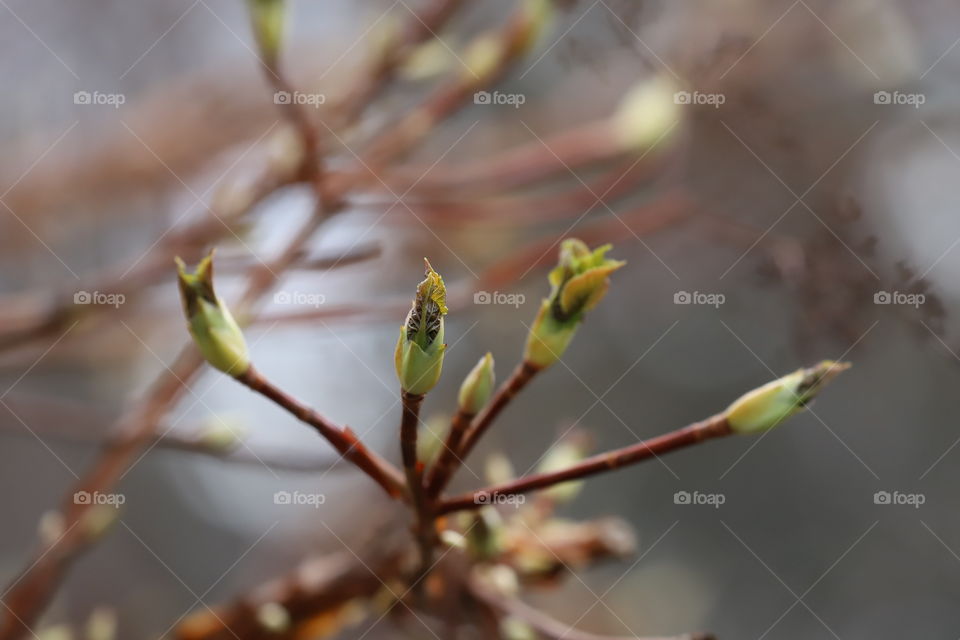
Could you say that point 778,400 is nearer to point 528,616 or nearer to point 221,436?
point 528,616

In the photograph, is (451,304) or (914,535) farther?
(914,535)

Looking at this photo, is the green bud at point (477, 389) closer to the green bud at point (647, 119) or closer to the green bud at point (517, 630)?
the green bud at point (517, 630)

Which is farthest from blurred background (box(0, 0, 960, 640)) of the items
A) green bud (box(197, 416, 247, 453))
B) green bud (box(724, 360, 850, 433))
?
green bud (box(724, 360, 850, 433))

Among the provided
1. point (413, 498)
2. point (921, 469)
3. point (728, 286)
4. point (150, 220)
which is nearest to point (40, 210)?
point (150, 220)

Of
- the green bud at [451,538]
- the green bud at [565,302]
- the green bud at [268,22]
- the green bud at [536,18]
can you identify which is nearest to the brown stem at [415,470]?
the green bud at [451,538]

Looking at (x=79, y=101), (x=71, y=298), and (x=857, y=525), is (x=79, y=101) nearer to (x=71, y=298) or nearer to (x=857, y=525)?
(x=71, y=298)

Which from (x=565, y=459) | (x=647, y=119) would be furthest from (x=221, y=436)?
(x=647, y=119)

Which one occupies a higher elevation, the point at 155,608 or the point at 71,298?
→ the point at 71,298

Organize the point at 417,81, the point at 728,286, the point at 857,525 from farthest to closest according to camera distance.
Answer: the point at 857,525 → the point at 728,286 → the point at 417,81
